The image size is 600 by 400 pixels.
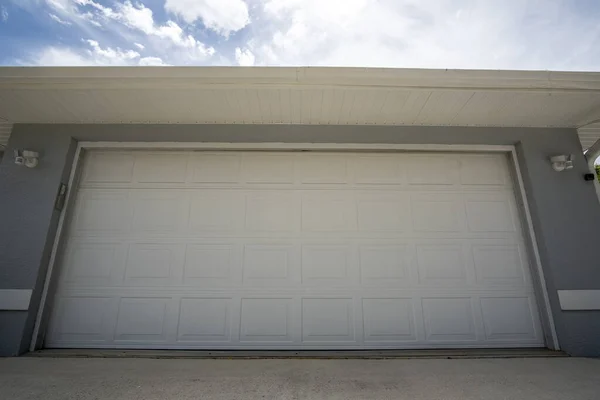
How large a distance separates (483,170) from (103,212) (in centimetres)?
462

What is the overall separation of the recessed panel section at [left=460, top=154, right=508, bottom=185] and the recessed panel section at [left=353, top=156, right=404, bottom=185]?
800mm

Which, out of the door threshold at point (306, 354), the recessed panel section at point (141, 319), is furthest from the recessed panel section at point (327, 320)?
the recessed panel section at point (141, 319)

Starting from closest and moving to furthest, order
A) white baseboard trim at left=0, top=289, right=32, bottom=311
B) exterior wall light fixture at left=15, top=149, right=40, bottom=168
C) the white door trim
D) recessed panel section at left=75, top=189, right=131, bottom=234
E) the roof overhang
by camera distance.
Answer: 1. the roof overhang
2. white baseboard trim at left=0, top=289, right=32, bottom=311
3. the white door trim
4. exterior wall light fixture at left=15, top=149, right=40, bottom=168
5. recessed panel section at left=75, top=189, right=131, bottom=234

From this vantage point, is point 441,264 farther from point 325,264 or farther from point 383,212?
point 325,264

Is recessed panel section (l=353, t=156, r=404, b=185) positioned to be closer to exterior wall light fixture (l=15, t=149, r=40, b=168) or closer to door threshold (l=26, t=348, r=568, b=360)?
door threshold (l=26, t=348, r=568, b=360)

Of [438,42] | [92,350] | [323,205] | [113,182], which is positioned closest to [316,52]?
[438,42]

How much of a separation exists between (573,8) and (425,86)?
219cm

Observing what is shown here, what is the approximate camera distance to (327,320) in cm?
282

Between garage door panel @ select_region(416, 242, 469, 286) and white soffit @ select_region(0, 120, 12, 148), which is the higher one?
white soffit @ select_region(0, 120, 12, 148)

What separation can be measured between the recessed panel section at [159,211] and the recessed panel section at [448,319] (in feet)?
9.61

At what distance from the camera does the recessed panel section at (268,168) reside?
3.24 meters

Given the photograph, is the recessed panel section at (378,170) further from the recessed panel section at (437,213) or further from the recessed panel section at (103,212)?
the recessed panel section at (103,212)

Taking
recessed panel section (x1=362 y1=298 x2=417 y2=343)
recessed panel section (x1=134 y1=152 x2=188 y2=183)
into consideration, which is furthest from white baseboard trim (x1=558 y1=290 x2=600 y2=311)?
recessed panel section (x1=134 y1=152 x2=188 y2=183)

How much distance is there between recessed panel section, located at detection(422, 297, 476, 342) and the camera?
2.79 metres
